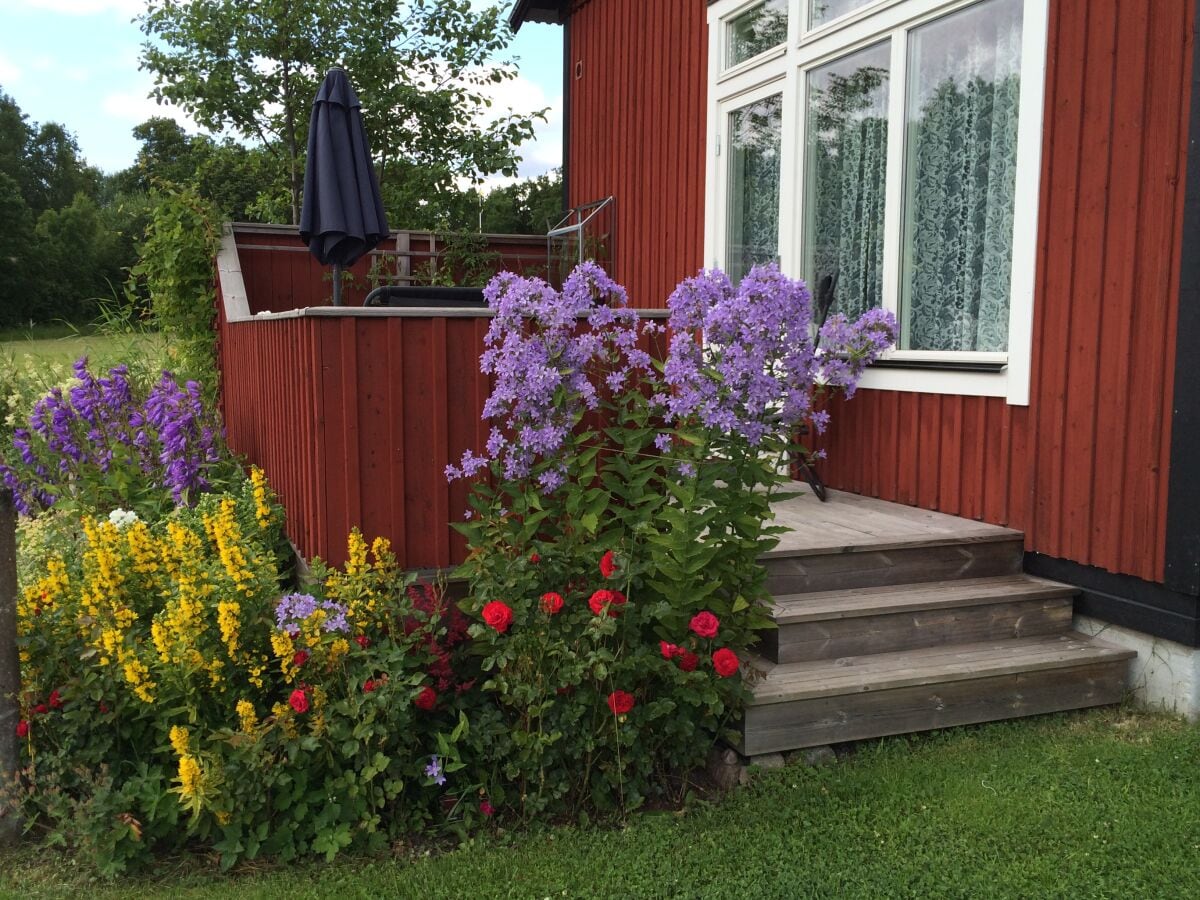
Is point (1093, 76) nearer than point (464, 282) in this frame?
Yes

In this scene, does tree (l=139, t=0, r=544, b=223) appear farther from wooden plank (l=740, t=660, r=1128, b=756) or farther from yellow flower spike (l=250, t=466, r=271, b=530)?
wooden plank (l=740, t=660, r=1128, b=756)

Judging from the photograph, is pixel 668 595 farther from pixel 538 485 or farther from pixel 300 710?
pixel 300 710

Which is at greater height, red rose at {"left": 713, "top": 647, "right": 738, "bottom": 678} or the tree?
the tree

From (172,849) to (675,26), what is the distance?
18.8ft

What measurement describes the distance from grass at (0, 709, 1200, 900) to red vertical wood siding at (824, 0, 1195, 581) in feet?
3.12

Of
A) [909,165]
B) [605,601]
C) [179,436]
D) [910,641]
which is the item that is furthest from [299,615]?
[909,165]

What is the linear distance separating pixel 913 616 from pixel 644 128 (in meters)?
4.56

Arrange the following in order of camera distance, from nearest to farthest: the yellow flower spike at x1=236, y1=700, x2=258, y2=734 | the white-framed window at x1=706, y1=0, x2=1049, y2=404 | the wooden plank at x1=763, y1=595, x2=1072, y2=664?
the yellow flower spike at x1=236, y1=700, x2=258, y2=734 → the wooden plank at x1=763, y1=595, x2=1072, y2=664 → the white-framed window at x1=706, y1=0, x2=1049, y2=404

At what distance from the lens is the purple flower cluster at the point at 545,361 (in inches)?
131

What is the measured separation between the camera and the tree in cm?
1177

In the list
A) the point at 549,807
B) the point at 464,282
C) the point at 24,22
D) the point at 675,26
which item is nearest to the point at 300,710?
the point at 549,807

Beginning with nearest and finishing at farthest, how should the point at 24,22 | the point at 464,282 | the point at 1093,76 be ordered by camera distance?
the point at 1093,76 < the point at 464,282 < the point at 24,22

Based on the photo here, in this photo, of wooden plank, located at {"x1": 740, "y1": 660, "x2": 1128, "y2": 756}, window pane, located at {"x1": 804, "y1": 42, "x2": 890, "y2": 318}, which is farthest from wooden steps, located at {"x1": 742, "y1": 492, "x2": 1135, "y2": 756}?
window pane, located at {"x1": 804, "y1": 42, "x2": 890, "y2": 318}

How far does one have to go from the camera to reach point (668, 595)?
3188 mm
